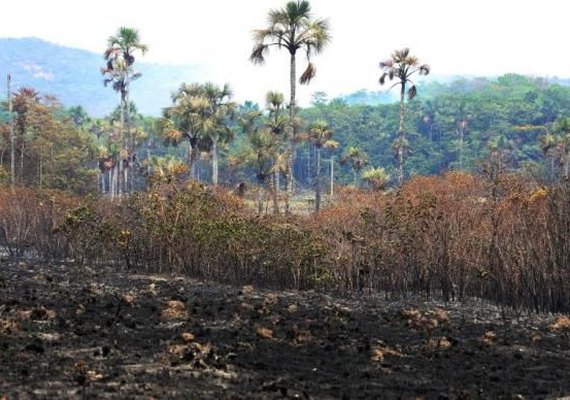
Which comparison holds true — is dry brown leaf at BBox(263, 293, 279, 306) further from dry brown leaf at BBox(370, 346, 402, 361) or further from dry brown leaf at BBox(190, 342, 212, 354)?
dry brown leaf at BBox(190, 342, 212, 354)

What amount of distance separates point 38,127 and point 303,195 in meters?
41.0

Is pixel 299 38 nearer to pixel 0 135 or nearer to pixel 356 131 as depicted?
pixel 0 135

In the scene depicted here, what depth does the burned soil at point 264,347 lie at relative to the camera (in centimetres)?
848

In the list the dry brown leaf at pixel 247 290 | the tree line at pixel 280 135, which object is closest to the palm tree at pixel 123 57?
the tree line at pixel 280 135

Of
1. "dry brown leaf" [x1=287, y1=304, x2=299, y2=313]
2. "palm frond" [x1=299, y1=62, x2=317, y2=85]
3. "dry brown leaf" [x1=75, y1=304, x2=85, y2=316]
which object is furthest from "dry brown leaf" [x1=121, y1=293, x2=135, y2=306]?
"palm frond" [x1=299, y1=62, x2=317, y2=85]

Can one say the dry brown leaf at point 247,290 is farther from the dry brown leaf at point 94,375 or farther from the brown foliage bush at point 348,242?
the dry brown leaf at point 94,375

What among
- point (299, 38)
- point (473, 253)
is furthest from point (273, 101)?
point (473, 253)

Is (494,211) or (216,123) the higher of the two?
(216,123)

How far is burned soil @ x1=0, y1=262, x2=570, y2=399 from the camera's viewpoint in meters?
8.48

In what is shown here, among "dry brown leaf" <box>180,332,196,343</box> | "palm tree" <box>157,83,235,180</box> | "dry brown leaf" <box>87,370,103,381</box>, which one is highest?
"palm tree" <box>157,83,235,180</box>

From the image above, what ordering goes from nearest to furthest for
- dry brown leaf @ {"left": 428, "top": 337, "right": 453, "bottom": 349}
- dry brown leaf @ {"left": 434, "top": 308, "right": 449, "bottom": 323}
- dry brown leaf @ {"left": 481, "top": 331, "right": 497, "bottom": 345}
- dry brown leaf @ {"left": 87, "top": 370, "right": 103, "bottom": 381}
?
dry brown leaf @ {"left": 87, "top": 370, "right": 103, "bottom": 381}, dry brown leaf @ {"left": 428, "top": 337, "right": 453, "bottom": 349}, dry brown leaf @ {"left": 481, "top": 331, "right": 497, "bottom": 345}, dry brown leaf @ {"left": 434, "top": 308, "right": 449, "bottom": 323}

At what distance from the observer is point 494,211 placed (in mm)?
18297

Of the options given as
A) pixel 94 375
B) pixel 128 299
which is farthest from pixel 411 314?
pixel 94 375

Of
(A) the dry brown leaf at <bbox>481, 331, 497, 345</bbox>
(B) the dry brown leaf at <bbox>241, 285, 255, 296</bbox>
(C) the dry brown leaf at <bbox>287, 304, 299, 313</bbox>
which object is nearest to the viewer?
(A) the dry brown leaf at <bbox>481, 331, 497, 345</bbox>
